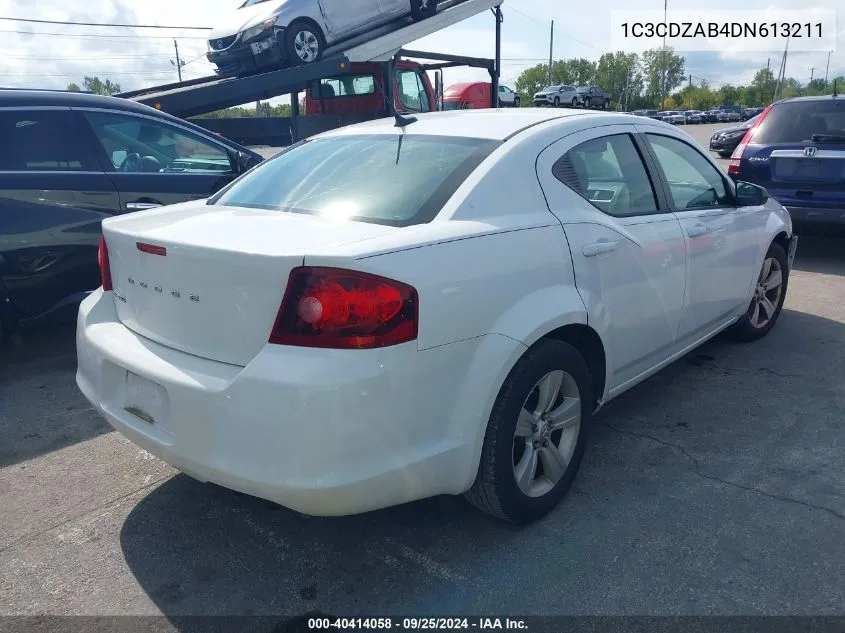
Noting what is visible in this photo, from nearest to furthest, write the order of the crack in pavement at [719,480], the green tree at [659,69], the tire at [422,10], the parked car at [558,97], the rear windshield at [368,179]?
1. the rear windshield at [368,179]
2. the crack in pavement at [719,480]
3. the tire at [422,10]
4. the parked car at [558,97]
5. the green tree at [659,69]

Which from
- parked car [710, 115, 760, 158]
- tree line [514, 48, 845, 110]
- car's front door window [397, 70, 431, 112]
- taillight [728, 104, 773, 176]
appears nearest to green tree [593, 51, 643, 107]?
tree line [514, 48, 845, 110]

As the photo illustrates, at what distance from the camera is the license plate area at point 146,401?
2424mm

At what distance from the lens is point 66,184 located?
4.57m

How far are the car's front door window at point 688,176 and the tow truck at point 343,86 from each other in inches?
225

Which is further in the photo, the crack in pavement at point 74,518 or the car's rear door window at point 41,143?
the car's rear door window at point 41,143

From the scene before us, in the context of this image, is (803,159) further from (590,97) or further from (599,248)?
(590,97)

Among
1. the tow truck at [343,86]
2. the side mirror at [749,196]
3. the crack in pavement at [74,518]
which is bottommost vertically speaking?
the crack in pavement at [74,518]

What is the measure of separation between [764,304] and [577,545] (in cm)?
304

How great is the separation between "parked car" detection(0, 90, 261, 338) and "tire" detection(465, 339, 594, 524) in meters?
3.24

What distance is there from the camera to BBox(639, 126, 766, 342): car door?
3714 millimetres

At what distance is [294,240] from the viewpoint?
2.31 m

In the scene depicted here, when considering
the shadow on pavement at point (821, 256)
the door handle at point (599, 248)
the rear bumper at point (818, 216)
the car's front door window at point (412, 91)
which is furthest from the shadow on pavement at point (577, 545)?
the car's front door window at point (412, 91)

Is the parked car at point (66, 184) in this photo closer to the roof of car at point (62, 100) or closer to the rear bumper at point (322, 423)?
the roof of car at point (62, 100)

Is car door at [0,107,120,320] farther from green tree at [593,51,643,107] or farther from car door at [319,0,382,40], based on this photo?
green tree at [593,51,643,107]
